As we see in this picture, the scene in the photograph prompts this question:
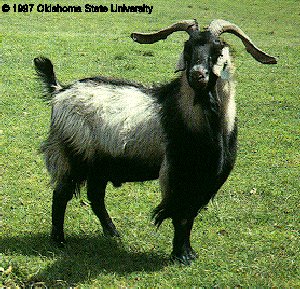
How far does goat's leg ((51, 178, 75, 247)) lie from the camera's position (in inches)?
278

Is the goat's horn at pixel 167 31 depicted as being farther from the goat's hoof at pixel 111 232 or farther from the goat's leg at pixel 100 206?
the goat's hoof at pixel 111 232

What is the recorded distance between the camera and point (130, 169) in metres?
6.80

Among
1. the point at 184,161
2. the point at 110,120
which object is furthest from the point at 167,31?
the point at 184,161

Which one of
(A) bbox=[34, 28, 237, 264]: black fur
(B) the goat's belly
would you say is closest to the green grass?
(A) bbox=[34, 28, 237, 264]: black fur

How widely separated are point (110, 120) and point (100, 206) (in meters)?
1.13

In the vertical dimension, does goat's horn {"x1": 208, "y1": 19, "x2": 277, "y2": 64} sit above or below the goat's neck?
above

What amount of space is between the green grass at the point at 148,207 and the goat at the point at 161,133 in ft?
1.21

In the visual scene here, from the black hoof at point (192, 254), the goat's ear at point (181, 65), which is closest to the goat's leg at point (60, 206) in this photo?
the black hoof at point (192, 254)

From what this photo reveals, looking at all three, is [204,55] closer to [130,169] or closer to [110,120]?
[110,120]

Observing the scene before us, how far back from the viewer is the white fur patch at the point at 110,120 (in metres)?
6.62

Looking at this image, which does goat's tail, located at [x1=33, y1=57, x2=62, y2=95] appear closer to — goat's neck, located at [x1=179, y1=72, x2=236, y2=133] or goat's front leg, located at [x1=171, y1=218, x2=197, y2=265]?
goat's neck, located at [x1=179, y1=72, x2=236, y2=133]

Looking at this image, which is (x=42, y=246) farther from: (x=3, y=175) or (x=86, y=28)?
(x=86, y=28)

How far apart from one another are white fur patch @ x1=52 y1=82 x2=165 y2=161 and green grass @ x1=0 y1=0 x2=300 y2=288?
79cm

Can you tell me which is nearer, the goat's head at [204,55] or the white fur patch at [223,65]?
the goat's head at [204,55]
